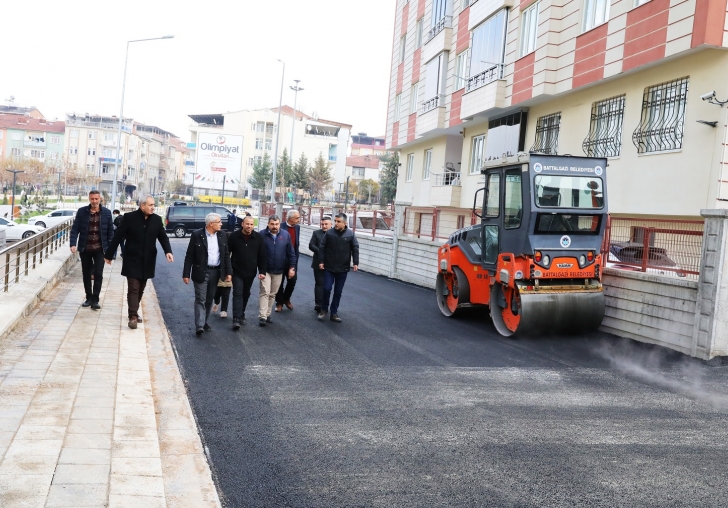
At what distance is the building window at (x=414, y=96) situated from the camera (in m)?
32.5

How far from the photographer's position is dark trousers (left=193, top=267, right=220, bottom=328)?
10.6 m

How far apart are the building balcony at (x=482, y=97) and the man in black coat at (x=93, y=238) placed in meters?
13.2

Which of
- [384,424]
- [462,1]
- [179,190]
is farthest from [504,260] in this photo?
[179,190]

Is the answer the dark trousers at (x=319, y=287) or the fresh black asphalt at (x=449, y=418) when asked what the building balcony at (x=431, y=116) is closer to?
the dark trousers at (x=319, y=287)

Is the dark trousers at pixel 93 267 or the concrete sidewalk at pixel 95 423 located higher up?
the dark trousers at pixel 93 267

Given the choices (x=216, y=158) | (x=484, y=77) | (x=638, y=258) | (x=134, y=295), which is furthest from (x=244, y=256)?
(x=216, y=158)

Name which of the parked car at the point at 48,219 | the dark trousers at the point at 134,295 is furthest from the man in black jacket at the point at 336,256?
the parked car at the point at 48,219

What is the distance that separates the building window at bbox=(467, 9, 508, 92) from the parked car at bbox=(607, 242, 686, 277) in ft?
37.4

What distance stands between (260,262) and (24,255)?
4648mm

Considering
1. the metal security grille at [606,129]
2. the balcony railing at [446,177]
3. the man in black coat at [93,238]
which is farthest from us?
the balcony railing at [446,177]

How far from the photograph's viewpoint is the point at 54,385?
6.96 m

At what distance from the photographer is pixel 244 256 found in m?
11.5

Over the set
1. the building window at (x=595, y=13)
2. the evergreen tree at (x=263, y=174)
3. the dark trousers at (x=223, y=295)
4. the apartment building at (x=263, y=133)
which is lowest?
the dark trousers at (x=223, y=295)

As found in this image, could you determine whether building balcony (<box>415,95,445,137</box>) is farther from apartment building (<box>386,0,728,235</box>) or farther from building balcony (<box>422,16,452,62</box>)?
building balcony (<box>422,16,452,62</box>)
